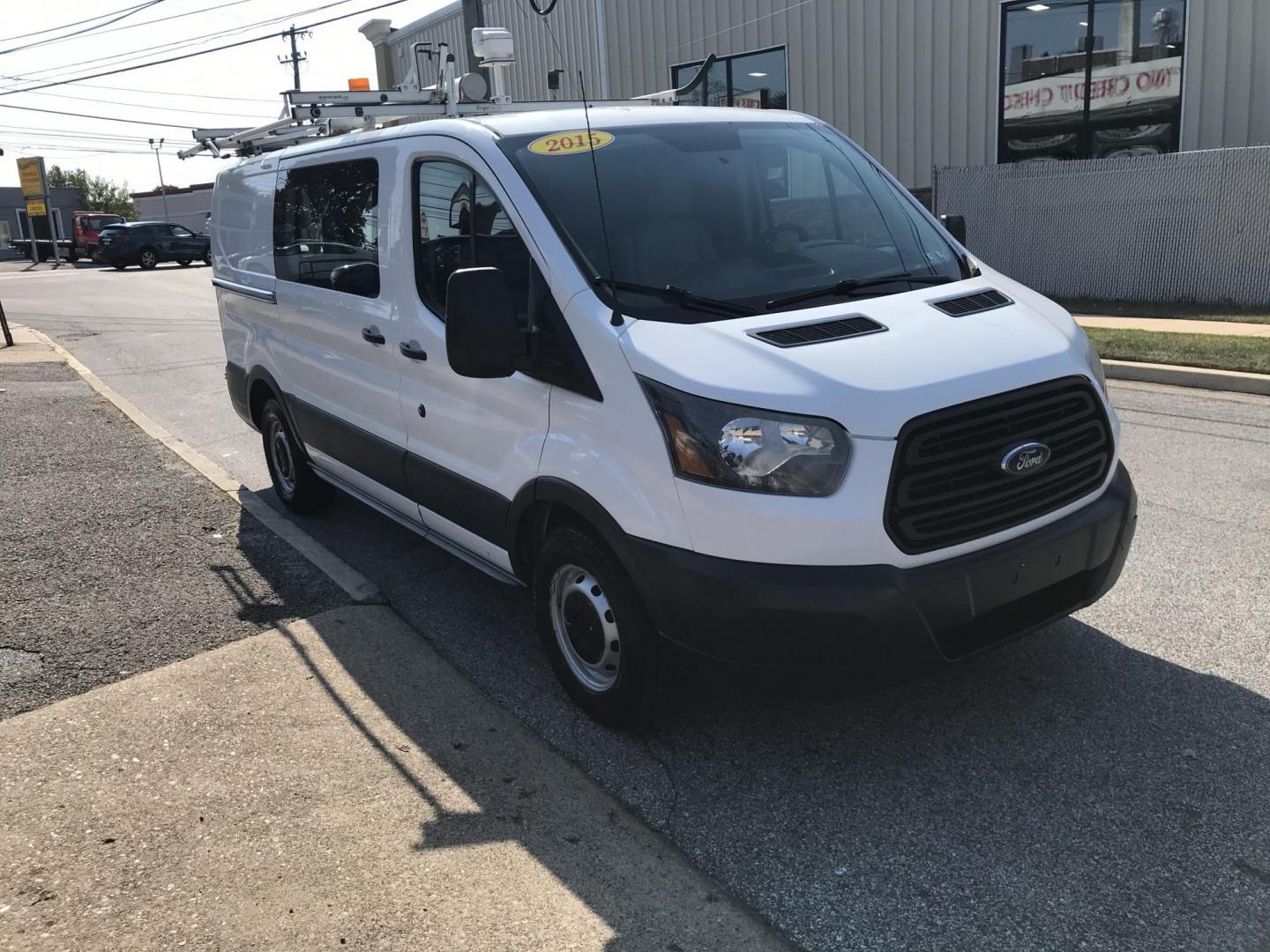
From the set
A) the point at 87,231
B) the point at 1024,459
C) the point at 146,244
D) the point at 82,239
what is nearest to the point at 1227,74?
the point at 1024,459

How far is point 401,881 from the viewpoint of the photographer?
2.91 m

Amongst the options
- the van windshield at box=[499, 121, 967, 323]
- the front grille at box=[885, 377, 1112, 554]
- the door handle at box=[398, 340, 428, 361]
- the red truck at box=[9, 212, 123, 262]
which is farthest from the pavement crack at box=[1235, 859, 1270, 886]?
the red truck at box=[9, 212, 123, 262]

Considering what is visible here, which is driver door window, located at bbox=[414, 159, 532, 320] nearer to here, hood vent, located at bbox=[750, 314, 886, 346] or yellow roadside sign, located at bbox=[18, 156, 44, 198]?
hood vent, located at bbox=[750, 314, 886, 346]

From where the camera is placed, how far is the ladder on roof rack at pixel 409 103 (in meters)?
5.30

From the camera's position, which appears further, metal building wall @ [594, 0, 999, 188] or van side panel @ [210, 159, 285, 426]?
metal building wall @ [594, 0, 999, 188]

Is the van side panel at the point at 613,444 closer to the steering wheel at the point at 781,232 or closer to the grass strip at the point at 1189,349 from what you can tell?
the steering wheel at the point at 781,232

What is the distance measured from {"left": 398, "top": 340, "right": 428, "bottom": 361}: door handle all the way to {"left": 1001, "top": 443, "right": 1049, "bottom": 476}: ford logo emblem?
7.55ft

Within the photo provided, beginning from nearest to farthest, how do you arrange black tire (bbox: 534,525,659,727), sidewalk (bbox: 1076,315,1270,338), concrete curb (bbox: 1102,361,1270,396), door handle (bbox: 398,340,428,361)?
black tire (bbox: 534,525,659,727) < door handle (bbox: 398,340,428,361) < concrete curb (bbox: 1102,361,1270,396) < sidewalk (bbox: 1076,315,1270,338)

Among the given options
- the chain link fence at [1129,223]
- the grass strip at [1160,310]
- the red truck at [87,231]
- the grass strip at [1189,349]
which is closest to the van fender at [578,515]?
the grass strip at [1189,349]

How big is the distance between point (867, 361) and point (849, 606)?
0.72 m

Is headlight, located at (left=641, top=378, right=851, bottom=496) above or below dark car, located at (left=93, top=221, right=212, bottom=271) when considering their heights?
below

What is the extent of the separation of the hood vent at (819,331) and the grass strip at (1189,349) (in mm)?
6730

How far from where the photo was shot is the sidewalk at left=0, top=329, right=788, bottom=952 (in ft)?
9.06

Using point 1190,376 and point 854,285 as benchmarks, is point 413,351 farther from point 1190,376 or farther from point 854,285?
point 1190,376
